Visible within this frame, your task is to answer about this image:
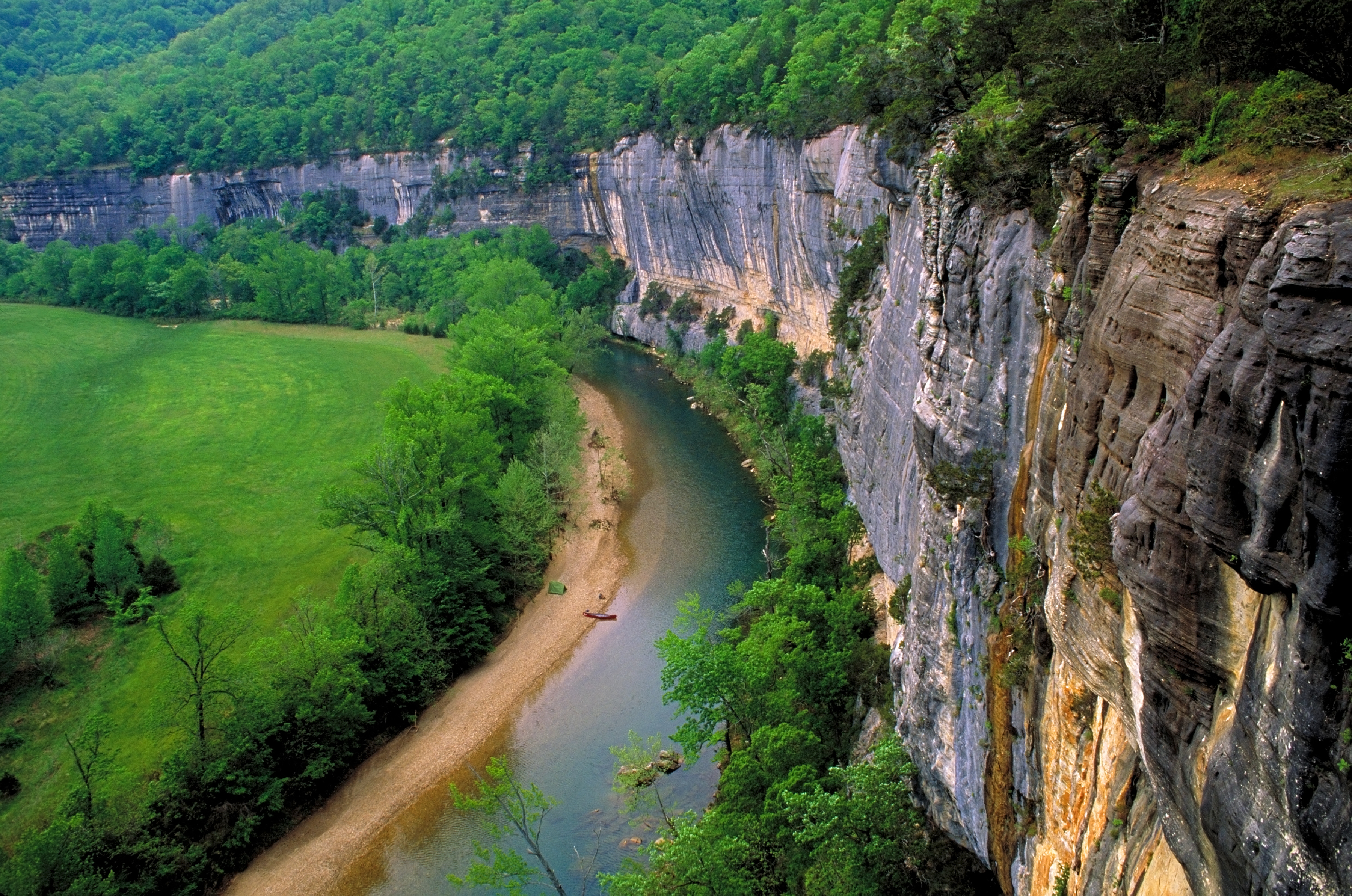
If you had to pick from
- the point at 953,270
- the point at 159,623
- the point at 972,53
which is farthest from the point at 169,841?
the point at 972,53

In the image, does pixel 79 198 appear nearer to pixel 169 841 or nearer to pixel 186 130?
pixel 186 130

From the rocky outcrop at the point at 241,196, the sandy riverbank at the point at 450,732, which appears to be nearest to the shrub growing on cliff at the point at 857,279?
the sandy riverbank at the point at 450,732

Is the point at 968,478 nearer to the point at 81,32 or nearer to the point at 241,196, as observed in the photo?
the point at 241,196

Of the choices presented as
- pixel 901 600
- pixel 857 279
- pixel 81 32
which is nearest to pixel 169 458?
pixel 857 279

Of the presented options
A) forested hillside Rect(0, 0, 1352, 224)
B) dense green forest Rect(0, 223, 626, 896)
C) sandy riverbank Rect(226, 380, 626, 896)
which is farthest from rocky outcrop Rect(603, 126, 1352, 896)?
dense green forest Rect(0, 223, 626, 896)

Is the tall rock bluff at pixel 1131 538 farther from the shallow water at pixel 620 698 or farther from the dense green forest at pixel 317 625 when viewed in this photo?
the dense green forest at pixel 317 625
